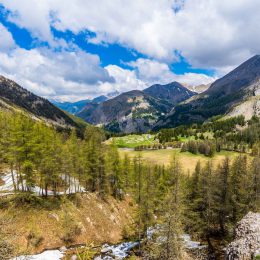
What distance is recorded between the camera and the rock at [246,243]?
21.5m

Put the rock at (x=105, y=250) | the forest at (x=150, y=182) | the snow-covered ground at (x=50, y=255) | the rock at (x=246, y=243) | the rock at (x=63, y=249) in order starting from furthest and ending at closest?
the rock at (x=105, y=250), the rock at (x=63, y=249), the snow-covered ground at (x=50, y=255), the forest at (x=150, y=182), the rock at (x=246, y=243)

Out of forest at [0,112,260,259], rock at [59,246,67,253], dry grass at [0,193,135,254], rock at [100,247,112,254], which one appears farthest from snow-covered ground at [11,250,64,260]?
forest at [0,112,260,259]

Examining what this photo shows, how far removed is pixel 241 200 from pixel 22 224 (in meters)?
39.0

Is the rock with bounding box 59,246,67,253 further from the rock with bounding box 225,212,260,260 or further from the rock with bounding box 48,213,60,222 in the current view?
the rock with bounding box 225,212,260,260

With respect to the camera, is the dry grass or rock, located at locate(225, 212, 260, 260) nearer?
rock, located at locate(225, 212, 260, 260)

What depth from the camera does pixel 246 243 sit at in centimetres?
2269

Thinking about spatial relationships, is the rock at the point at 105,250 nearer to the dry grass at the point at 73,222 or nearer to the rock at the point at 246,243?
the dry grass at the point at 73,222

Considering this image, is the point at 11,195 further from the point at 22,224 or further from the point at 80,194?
the point at 80,194

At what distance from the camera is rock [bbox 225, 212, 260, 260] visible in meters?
21.5

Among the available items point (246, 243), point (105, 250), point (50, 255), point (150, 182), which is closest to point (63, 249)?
point (50, 255)

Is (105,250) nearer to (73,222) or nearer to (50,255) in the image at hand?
(73,222)

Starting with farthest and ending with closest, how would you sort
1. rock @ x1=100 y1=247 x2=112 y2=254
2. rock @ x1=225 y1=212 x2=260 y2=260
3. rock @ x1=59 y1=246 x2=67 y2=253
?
rock @ x1=100 y1=247 x2=112 y2=254 → rock @ x1=59 y1=246 x2=67 y2=253 → rock @ x1=225 y1=212 x2=260 y2=260

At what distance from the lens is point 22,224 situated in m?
39.6

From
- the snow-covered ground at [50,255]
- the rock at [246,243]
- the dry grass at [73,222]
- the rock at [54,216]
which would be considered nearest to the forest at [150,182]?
the dry grass at [73,222]
